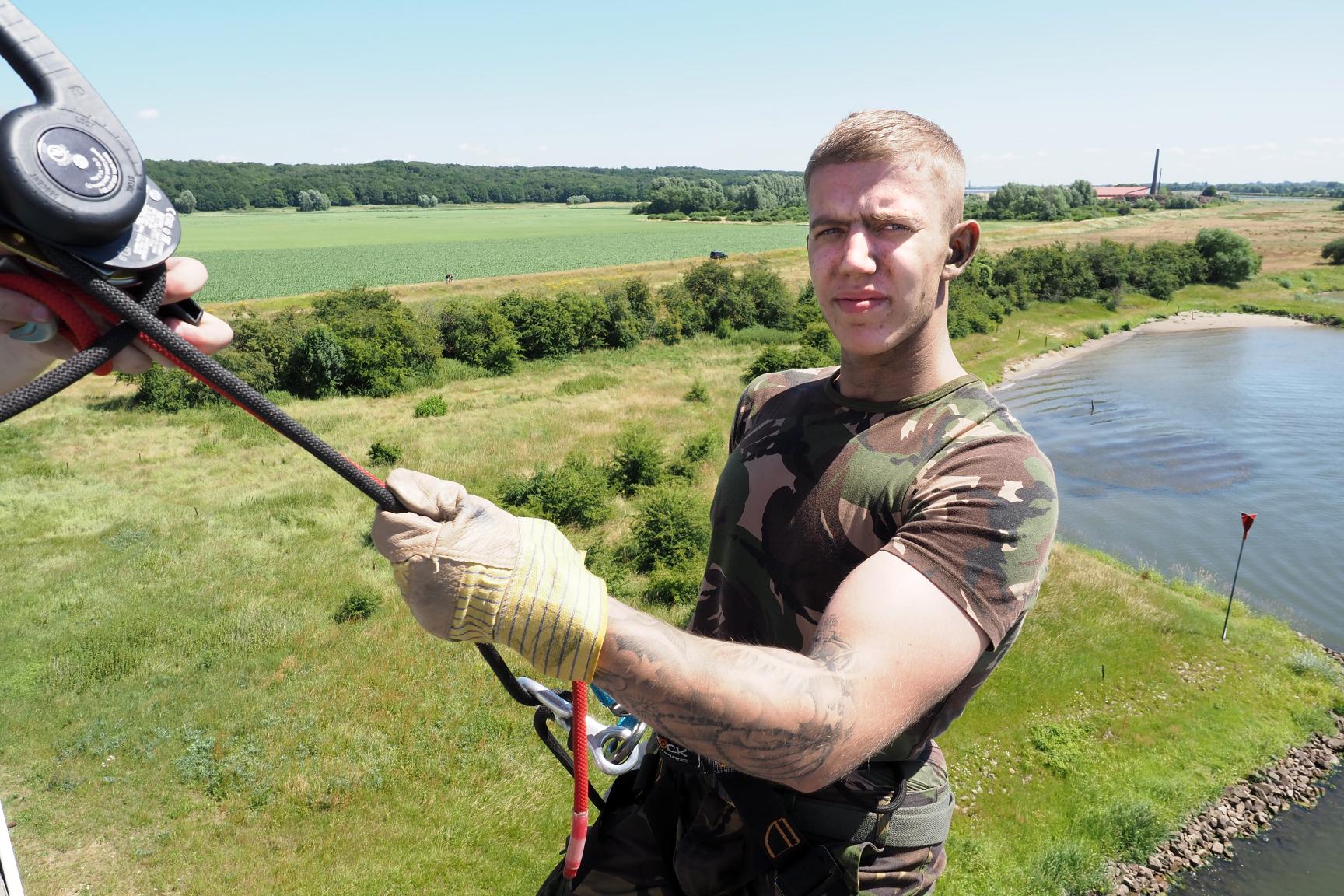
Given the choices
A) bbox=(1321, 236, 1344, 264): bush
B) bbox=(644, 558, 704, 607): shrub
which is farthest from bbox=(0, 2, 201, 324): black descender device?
bbox=(1321, 236, 1344, 264): bush

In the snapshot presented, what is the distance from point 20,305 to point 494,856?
9.23 metres

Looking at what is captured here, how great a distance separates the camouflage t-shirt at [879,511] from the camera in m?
2.13

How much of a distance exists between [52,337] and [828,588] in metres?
2.34

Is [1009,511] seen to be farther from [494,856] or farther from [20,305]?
[494,856]

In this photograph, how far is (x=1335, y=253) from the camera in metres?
79.2

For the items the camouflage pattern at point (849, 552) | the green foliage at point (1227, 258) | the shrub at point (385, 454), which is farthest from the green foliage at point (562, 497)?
the green foliage at point (1227, 258)

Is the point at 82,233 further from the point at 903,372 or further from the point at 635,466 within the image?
the point at 635,466

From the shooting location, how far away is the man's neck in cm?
272

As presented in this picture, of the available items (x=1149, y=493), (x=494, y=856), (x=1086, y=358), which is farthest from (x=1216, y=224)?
(x=494, y=856)

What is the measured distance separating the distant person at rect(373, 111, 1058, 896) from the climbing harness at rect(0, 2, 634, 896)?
1.47 feet

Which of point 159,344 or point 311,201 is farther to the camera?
point 311,201

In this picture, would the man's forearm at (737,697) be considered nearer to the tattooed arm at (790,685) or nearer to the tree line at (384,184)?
the tattooed arm at (790,685)

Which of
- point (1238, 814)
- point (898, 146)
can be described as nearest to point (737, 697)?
point (898, 146)

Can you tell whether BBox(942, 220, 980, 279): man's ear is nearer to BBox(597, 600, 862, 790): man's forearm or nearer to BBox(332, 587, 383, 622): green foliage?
BBox(597, 600, 862, 790): man's forearm
